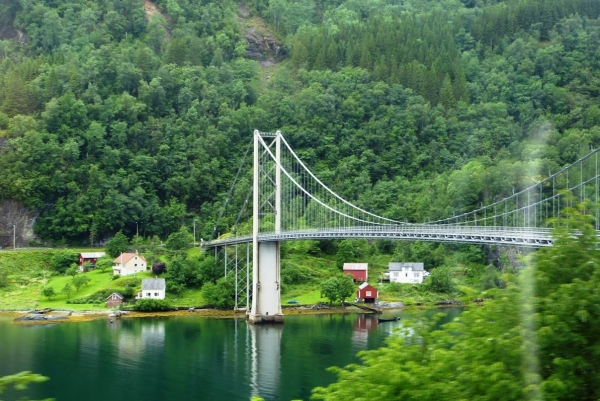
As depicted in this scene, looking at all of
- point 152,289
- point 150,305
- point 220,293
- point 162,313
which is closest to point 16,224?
point 152,289

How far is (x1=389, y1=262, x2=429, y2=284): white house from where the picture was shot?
39062 mm

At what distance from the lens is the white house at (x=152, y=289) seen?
118 feet

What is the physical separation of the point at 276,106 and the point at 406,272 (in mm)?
21439

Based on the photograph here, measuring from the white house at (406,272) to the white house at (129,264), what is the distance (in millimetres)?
10683

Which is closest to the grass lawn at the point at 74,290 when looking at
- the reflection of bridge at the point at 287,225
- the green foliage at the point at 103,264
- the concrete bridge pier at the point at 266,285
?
the green foliage at the point at 103,264

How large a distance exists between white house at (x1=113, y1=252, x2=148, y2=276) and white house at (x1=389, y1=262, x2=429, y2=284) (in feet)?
35.0

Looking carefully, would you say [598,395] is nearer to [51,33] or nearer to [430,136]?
[430,136]

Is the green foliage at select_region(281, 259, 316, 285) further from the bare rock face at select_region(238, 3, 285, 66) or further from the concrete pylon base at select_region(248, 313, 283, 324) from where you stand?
the bare rock face at select_region(238, 3, 285, 66)

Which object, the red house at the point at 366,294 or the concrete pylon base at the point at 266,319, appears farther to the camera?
the red house at the point at 366,294

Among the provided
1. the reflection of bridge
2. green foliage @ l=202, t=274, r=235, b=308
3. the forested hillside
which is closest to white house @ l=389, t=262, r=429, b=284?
the reflection of bridge

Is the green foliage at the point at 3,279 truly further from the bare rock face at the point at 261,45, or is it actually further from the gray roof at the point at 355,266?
the bare rock face at the point at 261,45

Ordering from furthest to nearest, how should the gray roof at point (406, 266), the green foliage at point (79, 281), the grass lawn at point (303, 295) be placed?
the gray roof at point (406, 266) < the green foliage at point (79, 281) < the grass lawn at point (303, 295)

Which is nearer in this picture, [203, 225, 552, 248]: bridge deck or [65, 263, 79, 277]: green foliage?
[203, 225, 552, 248]: bridge deck

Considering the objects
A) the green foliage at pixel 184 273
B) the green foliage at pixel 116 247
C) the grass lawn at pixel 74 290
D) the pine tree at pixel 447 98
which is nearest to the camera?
the grass lawn at pixel 74 290
